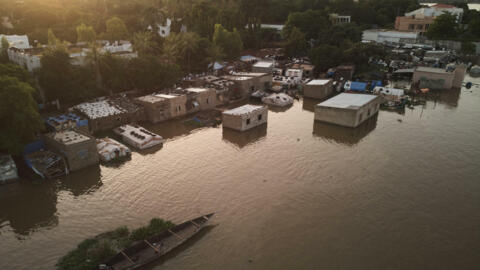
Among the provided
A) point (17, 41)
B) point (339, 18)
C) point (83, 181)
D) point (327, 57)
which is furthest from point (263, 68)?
point (339, 18)

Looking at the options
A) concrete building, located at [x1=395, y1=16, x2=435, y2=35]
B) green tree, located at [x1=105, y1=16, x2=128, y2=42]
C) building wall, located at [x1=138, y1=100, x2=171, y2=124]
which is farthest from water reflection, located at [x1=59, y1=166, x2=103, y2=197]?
concrete building, located at [x1=395, y1=16, x2=435, y2=35]

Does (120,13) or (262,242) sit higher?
(120,13)

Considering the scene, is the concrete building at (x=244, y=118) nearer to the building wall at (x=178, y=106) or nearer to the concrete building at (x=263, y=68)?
the building wall at (x=178, y=106)

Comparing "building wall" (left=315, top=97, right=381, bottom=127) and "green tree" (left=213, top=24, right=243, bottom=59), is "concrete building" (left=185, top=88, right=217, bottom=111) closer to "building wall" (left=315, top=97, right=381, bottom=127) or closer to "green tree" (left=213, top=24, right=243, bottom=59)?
"building wall" (left=315, top=97, right=381, bottom=127)

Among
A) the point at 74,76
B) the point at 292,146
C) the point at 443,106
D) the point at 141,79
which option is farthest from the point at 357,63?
the point at 74,76

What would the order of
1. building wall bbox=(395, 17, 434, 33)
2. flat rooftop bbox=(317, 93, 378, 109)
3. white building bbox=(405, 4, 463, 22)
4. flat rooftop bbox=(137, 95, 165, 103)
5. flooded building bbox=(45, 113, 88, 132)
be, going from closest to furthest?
flooded building bbox=(45, 113, 88, 132)
flat rooftop bbox=(137, 95, 165, 103)
flat rooftop bbox=(317, 93, 378, 109)
building wall bbox=(395, 17, 434, 33)
white building bbox=(405, 4, 463, 22)

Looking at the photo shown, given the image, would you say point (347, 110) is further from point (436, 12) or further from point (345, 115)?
point (436, 12)

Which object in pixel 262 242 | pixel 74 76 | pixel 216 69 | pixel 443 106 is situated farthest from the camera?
pixel 216 69

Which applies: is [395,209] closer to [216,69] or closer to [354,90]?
[354,90]

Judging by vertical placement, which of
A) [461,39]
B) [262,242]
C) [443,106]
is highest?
[461,39]
